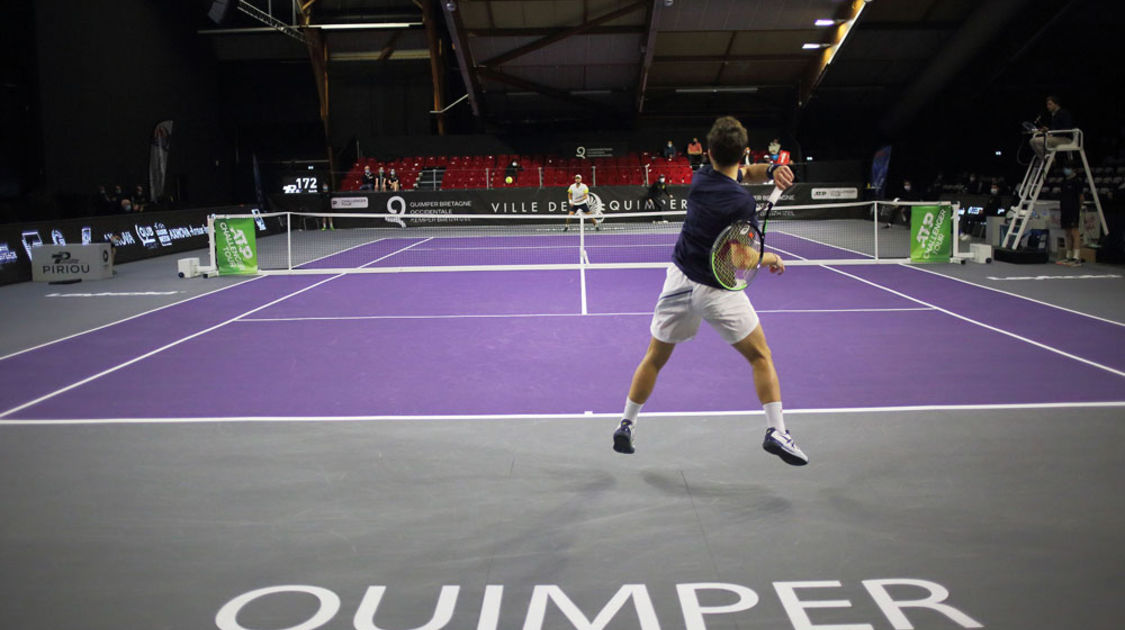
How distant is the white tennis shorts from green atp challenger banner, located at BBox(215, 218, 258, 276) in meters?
12.1

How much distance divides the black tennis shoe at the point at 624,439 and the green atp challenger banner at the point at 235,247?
1190 cm

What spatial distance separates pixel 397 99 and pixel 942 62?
20947 millimetres

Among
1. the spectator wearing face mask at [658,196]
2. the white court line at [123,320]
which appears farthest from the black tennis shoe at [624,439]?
the spectator wearing face mask at [658,196]

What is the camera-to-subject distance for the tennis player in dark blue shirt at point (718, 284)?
4566mm

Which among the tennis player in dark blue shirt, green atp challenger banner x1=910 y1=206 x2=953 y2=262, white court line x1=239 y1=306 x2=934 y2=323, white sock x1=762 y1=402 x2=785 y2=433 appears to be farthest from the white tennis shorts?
green atp challenger banner x1=910 y1=206 x2=953 y2=262

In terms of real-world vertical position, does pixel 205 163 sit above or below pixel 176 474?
above

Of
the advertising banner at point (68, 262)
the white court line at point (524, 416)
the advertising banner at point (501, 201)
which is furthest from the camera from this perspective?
the advertising banner at point (501, 201)

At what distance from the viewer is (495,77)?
30.9 metres

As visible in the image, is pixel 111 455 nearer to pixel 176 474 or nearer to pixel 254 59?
pixel 176 474

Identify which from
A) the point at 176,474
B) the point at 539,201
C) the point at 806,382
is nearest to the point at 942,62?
the point at 539,201

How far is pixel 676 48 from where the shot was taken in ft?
96.8

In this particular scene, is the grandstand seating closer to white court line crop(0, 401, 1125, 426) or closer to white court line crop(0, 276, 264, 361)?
white court line crop(0, 276, 264, 361)

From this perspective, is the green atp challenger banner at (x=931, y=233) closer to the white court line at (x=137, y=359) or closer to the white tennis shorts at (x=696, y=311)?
the white court line at (x=137, y=359)

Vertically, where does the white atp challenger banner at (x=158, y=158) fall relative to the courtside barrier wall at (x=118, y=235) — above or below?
above
